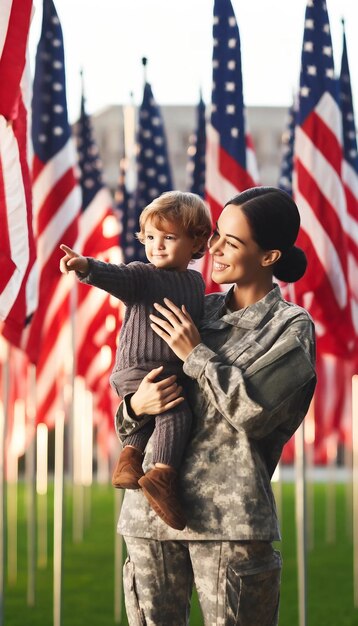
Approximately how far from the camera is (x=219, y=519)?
4.19 meters

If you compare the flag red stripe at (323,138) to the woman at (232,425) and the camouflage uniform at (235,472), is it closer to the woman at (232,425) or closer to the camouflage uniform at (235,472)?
the woman at (232,425)

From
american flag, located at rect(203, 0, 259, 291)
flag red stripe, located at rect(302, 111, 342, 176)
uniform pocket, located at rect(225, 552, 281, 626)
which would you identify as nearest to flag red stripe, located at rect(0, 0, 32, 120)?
uniform pocket, located at rect(225, 552, 281, 626)

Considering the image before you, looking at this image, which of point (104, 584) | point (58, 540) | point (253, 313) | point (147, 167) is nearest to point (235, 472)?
point (253, 313)

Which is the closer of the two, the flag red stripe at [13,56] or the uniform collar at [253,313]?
the uniform collar at [253,313]

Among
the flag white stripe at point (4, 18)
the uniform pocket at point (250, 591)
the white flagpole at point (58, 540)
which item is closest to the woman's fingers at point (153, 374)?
the uniform pocket at point (250, 591)

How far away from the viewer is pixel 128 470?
4.34 meters

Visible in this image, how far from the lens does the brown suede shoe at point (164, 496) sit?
13.6 feet

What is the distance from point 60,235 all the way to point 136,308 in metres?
5.90

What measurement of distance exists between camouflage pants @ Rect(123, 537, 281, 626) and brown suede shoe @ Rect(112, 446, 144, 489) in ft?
0.61

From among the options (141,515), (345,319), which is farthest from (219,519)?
(345,319)

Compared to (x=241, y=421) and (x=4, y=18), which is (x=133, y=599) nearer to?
(x=241, y=421)

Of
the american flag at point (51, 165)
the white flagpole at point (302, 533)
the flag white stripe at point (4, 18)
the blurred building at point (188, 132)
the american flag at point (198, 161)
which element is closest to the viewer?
the flag white stripe at point (4, 18)

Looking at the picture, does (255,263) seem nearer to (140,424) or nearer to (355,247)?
(140,424)

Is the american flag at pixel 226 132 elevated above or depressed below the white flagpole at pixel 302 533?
above
